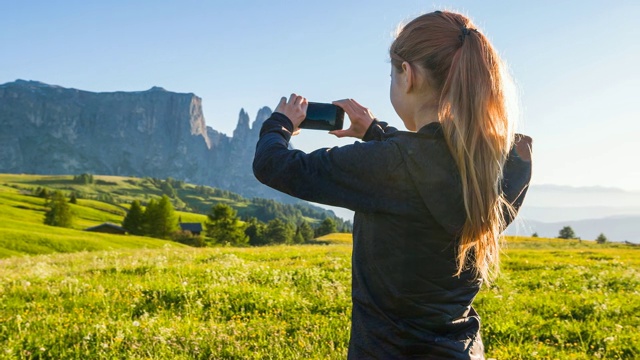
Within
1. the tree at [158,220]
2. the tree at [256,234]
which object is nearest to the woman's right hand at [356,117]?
the tree at [158,220]

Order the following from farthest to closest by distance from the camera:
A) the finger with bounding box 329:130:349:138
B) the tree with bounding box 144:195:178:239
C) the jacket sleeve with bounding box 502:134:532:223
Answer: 1. the tree with bounding box 144:195:178:239
2. the finger with bounding box 329:130:349:138
3. the jacket sleeve with bounding box 502:134:532:223

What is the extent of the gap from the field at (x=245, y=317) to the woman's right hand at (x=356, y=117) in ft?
9.80

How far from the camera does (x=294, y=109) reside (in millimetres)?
3051

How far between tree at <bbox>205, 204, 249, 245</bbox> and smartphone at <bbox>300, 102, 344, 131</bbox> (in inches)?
4423

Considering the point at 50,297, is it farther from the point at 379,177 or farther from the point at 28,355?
the point at 379,177

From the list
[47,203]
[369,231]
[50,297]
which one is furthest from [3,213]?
[369,231]

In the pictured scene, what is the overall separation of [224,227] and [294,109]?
113879 mm

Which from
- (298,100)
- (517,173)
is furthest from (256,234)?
(517,173)

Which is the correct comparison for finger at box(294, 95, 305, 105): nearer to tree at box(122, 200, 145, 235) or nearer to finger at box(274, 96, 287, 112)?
finger at box(274, 96, 287, 112)

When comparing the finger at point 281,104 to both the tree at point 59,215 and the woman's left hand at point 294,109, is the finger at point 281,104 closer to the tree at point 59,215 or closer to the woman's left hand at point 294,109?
the woman's left hand at point 294,109

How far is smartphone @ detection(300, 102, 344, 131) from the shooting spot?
3.20 meters

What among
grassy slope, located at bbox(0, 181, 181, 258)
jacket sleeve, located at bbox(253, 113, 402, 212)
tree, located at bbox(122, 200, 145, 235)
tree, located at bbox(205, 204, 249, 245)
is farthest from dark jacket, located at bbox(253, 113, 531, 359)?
tree, located at bbox(122, 200, 145, 235)

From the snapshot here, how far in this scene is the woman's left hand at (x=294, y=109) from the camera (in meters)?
3.03

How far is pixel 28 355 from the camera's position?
5.34 m
